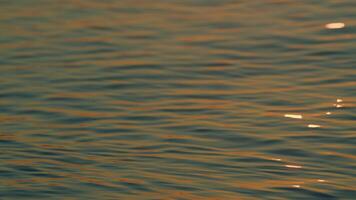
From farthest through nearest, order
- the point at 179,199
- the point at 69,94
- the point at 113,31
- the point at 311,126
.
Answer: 1. the point at 113,31
2. the point at 69,94
3. the point at 311,126
4. the point at 179,199

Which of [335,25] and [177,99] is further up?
[335,25]

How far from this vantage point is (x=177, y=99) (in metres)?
10.5

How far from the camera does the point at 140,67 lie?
37.4ft

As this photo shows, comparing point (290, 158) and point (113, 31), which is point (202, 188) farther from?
point (113, 31)

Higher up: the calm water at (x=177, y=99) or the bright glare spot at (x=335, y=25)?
the bright glare spot at (x=335, y=25)

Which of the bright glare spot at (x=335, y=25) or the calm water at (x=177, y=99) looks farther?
the bright glare spot at (x=335, y=25)

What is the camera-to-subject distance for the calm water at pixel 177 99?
8367 mm

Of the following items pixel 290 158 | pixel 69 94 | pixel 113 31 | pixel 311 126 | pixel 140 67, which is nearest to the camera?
pixel 290 158

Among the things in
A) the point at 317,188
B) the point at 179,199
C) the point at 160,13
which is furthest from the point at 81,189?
the point at 160,13

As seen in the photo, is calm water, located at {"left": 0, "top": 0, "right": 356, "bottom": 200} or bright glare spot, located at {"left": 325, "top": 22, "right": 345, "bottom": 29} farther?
bright glare spot, located at {"left": 325, "top": 22, "right": 345, "bottom": 29}

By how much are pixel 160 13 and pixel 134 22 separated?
0.38 m

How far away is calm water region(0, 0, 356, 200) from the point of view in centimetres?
837

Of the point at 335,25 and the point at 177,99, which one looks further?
the point at 335,25

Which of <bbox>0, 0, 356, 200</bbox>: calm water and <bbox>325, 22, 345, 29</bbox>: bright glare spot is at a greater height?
<bbox>325, 22, 345, 29</bbox>: bright glare spot
